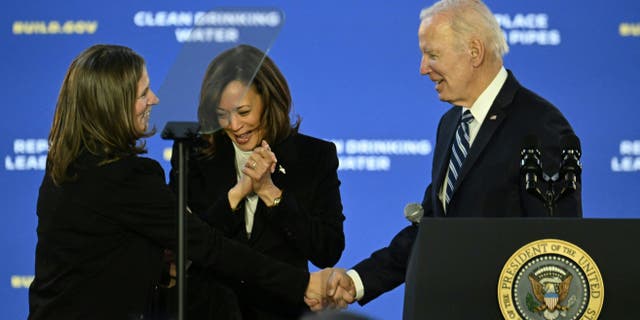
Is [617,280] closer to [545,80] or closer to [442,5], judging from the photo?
[442,5]

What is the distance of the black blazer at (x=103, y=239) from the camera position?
279 cm

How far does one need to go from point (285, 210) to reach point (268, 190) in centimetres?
9

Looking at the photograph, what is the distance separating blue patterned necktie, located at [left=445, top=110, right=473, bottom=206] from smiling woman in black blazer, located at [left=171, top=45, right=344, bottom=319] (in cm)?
40

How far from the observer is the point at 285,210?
3.44m

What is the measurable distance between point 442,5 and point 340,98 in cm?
135

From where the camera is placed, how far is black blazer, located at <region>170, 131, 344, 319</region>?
3457 millimetres

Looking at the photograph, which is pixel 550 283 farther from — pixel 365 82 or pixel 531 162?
pixel 365 82

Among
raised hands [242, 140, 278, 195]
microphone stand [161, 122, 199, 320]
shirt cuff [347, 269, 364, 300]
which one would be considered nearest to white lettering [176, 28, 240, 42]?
microphone stand [161, 122, 199, 320]

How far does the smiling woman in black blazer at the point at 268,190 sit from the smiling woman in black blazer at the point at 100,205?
0.47 meters

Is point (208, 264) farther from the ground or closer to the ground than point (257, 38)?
closer to the ground

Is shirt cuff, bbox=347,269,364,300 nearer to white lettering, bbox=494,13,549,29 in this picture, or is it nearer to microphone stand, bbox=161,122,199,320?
microphone stand, bbox=161,122,199,320

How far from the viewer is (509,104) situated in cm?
338

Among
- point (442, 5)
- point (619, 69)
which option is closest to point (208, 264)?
point (442, 5)

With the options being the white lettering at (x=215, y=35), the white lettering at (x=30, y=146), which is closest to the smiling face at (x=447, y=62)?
the white lettering at (x=215, y=35)
